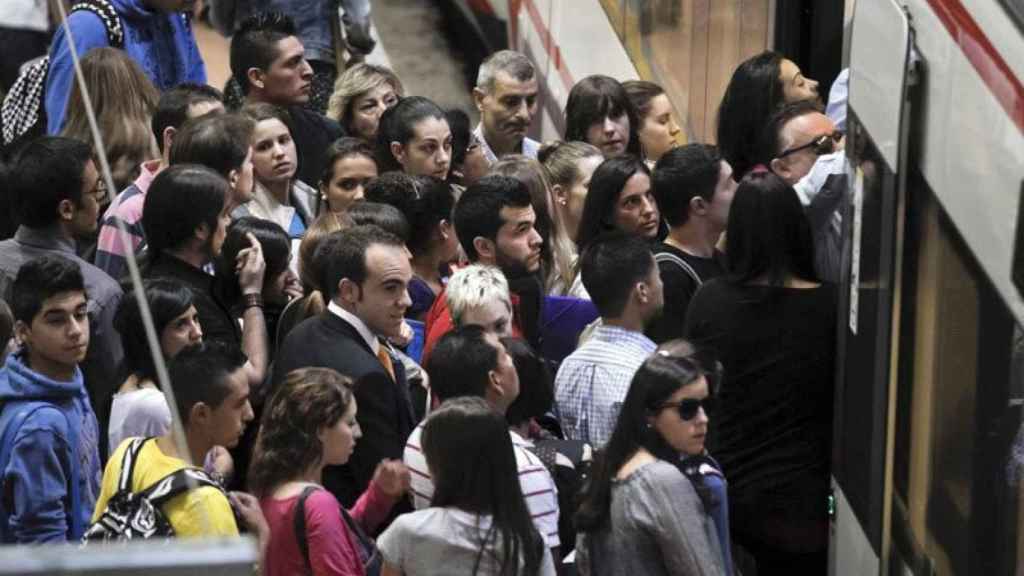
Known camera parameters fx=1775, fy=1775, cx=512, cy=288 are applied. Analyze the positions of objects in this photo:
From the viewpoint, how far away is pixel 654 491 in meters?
3.97

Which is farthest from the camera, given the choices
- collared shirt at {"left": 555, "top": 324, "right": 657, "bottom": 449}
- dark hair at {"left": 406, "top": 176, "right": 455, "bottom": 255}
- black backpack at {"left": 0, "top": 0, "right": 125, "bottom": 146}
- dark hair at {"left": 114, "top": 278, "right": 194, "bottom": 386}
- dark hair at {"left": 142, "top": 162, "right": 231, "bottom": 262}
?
black backpack at {"left": 0, "top": 0, "right": 125, "bottom": 146}

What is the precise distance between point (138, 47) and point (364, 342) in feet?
11.1

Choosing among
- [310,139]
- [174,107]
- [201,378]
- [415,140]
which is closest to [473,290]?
[201,378]

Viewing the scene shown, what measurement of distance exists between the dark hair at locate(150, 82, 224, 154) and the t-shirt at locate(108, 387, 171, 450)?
2101 millimetres

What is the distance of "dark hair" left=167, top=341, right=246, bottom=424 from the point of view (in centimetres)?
402

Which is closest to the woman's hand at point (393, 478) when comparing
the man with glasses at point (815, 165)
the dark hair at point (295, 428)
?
the dark hair at point (295, 428)

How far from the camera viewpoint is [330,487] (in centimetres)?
475

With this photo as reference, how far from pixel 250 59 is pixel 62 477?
3.33m

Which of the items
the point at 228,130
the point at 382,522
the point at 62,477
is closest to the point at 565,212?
the point at 228,130

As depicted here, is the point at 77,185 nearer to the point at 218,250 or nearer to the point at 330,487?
the point at 218,250

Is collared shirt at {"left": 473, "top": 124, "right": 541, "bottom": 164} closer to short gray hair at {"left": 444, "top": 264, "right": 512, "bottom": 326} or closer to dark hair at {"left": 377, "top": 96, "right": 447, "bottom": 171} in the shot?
dark hair at {"left": 377, "top": 96, "right": 447, "bottom": 171}

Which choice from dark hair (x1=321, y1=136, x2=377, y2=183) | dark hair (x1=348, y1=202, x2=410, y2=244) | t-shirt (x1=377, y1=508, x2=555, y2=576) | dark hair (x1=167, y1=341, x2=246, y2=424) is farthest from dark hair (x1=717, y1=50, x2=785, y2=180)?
t-shirt (x1=377, y1=508, x2=555, y2=576)

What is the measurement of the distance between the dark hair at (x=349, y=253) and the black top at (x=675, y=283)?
33.8 inches

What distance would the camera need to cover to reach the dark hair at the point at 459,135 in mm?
7062
